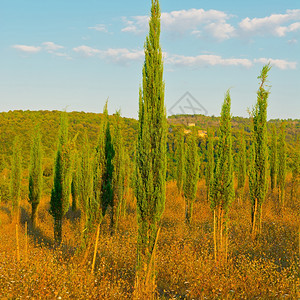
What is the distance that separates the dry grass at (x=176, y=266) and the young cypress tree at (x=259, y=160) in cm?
133

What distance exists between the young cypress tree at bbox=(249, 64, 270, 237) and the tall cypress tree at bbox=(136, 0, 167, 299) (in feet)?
22.4

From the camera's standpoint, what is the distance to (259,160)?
13.2 meters

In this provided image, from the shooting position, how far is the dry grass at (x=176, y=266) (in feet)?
22.5

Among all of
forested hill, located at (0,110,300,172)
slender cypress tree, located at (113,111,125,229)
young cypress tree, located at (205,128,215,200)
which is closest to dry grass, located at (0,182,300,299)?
slender cypress tree, located at (113,111,125,229)

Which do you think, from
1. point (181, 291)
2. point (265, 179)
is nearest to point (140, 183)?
point (181, 291)

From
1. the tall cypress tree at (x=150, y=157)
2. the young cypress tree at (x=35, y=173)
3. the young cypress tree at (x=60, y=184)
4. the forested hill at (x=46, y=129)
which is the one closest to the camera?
the tall cypress tree at (x=150, y=157)

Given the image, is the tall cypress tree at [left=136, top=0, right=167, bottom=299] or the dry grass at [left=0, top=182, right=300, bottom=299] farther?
the tall cypress tree at [left=136, top=0, right=167, bottom=299]

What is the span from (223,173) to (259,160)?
3006 mm

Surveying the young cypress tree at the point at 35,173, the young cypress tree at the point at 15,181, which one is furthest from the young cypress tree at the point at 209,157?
the young cypress tree at the point at 15,181

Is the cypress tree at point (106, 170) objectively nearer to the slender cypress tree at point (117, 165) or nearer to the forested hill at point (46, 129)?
the slender cypress tree at point (117, 165)

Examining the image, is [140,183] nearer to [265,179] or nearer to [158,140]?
[158,140]

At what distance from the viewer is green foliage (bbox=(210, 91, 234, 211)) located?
36.4 feet

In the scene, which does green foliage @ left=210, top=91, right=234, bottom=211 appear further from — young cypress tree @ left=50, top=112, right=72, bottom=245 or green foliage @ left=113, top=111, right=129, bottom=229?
young cypress tree @ left=50, top=112, right=72, bottom=245

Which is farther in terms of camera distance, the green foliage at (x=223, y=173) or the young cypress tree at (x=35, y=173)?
the young cypress tree at (x=35, y=173)
